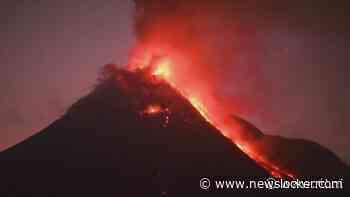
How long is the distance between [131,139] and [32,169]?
956 cm

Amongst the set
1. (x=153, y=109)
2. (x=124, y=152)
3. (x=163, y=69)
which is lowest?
(x=124, y=152)

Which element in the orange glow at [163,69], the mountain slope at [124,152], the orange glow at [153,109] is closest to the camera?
the mountain slope at [124,152]

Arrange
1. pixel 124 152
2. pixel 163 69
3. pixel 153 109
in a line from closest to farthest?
1. pixel 124 152
2. pixel 153 109
3. pixel 163 69

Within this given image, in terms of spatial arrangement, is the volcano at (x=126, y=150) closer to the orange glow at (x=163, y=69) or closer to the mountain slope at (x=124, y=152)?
the mountain slope at (x=124, y=152)

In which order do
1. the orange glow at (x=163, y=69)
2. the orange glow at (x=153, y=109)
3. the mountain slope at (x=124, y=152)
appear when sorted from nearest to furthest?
the mountain slope at (x=124, y=152) → the orange glow at (x=153, y=109) → the orange glow at (x=163, y=69)

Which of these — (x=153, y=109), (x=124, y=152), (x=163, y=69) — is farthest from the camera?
(x=163, y=69)

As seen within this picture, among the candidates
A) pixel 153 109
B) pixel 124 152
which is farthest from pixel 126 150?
pixel 153 109

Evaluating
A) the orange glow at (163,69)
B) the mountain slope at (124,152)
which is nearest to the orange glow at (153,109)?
the mountain slope at (124,152)

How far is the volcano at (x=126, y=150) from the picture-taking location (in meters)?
41.5

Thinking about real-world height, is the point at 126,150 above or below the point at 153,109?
below

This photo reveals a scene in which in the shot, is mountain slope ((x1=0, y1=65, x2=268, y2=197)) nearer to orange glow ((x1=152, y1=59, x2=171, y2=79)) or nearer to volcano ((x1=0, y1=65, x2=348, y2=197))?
volcano ((x1=0, y1=65, x2=348, y2=197))

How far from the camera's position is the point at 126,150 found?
47281mm

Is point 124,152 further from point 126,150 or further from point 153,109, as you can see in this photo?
point 153,109

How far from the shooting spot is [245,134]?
62688mm
